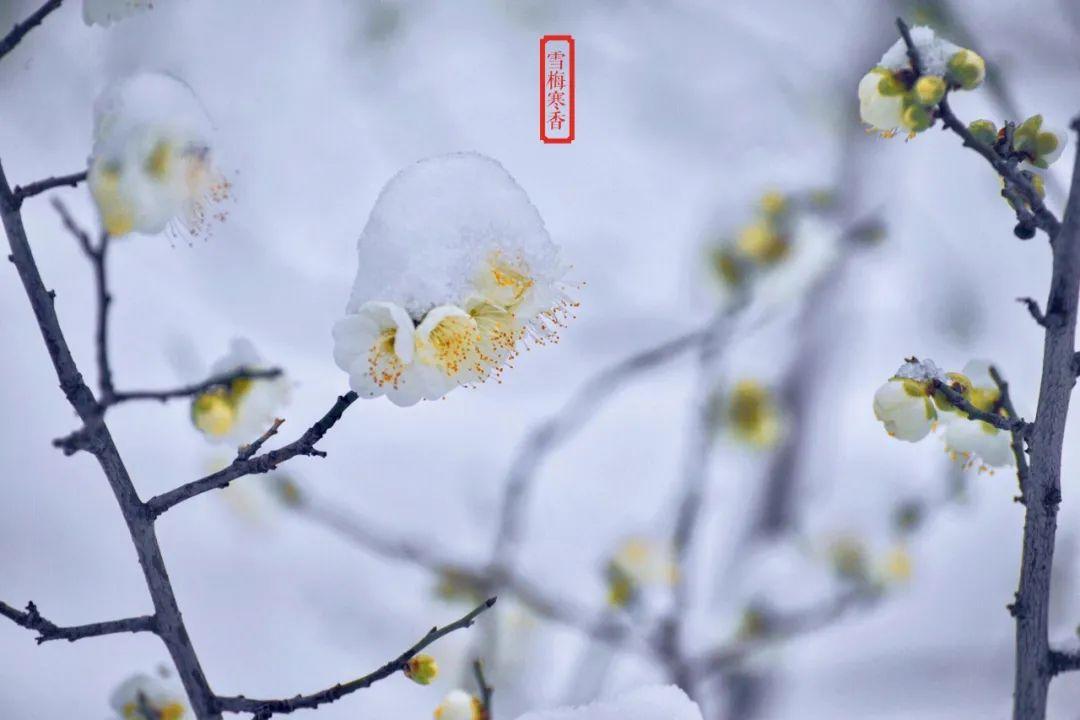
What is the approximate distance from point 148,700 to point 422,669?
0.64 feet

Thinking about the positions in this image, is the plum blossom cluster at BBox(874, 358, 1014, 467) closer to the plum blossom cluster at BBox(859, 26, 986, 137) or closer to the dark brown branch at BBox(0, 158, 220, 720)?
the plum blossom cluster at BBox(859, 26, 986, 137)

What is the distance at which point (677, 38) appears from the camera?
1325 millimetres

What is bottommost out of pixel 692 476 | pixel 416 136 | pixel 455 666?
pixel 455 666

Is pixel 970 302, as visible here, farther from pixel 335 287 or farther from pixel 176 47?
→ pixel 176 47

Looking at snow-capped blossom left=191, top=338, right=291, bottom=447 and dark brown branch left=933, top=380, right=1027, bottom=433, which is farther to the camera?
snow-capped blossom left=191, top=338, right=291, bottom=447

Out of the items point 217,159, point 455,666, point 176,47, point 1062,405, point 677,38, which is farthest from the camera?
point 677,38

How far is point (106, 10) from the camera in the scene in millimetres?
536

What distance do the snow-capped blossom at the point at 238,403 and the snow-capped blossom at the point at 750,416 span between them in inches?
27.8

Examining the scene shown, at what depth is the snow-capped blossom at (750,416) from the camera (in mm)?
1199

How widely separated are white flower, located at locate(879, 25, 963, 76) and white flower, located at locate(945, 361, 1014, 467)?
160 millimetres

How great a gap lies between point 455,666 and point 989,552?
82cm

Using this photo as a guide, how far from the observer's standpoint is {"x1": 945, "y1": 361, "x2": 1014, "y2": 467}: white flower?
1.58 feet

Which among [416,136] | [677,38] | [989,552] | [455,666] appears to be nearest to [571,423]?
[455,666]

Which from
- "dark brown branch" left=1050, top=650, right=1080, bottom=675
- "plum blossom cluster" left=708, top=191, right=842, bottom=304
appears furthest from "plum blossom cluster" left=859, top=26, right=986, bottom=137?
"plum blossom cluster" left=708, top=191, right=842, bottom=304
